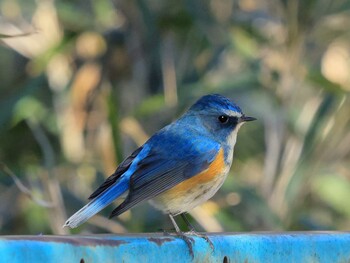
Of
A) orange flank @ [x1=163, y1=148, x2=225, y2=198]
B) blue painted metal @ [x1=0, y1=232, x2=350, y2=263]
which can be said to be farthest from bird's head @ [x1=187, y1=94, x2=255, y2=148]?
blue painted metal @ [x1=0, y1=232, x2=350, y2=263]

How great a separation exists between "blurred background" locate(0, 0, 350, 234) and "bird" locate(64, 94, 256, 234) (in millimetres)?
764

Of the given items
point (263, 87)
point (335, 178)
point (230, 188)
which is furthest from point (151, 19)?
point (335, 178)

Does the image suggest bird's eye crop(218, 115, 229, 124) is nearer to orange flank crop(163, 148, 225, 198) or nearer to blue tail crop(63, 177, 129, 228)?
orange flank crop(163, 148, 225, 198)

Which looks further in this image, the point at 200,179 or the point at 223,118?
the point at 223,118

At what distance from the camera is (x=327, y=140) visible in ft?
16.5

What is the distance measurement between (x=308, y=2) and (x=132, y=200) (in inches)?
80.3

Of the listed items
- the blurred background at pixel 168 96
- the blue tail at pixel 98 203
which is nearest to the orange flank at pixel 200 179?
the blue tail at pixel 98 203

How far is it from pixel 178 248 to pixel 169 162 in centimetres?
129

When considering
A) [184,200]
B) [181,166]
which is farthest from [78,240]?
[181,166]

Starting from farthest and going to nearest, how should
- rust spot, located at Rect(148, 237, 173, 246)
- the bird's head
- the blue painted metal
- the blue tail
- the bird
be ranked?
the bird's head, the bird, the blue tail, rust spot, located at Rect(148, 237, 173, 246), the blue painted metal

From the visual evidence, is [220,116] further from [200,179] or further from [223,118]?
[200,179]

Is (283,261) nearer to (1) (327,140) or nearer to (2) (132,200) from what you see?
(2) (132,200)

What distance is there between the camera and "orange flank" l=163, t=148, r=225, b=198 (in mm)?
3527

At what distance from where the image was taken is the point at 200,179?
356 centimetres
